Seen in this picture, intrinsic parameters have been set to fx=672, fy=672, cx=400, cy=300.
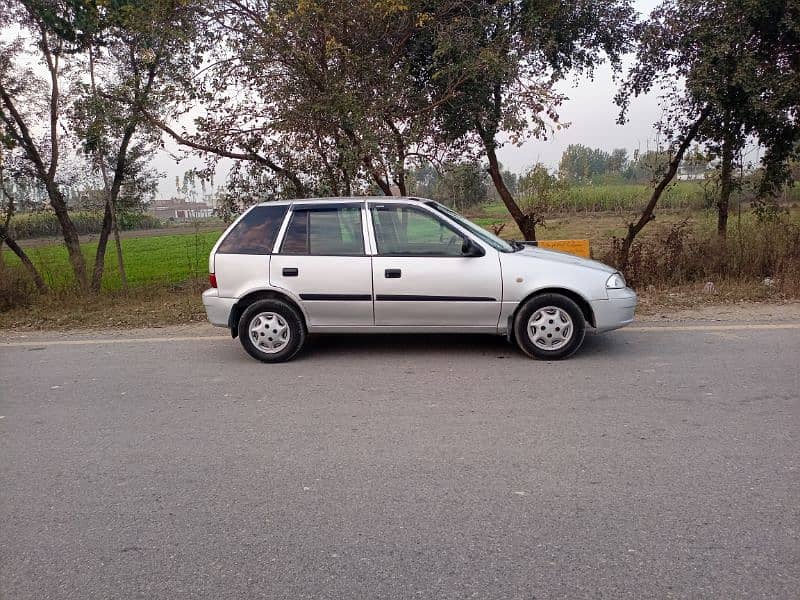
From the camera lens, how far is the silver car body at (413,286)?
6.50m

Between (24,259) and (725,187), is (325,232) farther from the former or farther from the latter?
(725,187)

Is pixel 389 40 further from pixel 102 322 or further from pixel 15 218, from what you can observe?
pixel 15 218

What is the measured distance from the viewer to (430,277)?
260 inches

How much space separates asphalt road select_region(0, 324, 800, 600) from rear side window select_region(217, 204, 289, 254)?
1.26 m

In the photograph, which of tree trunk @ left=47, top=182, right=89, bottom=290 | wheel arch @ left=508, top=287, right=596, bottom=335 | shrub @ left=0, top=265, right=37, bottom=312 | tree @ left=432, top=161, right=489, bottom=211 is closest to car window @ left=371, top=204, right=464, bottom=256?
wheel arch @ left=508, top=287, right=596, bottom=335

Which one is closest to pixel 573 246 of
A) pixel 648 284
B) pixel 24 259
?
pixel 648 284

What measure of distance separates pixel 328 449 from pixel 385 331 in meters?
2.48

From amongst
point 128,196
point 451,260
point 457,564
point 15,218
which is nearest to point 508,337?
point 451,260

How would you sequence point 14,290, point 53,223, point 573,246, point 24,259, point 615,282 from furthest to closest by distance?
point 53,223, point 24,259, point 14,290, point 573,246, point 615,282

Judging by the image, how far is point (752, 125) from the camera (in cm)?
1068

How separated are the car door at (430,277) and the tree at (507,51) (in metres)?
3.82

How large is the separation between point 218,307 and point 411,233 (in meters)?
2.14

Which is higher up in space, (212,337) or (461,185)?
(461,185)

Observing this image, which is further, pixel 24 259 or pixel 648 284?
pixel 24 259
